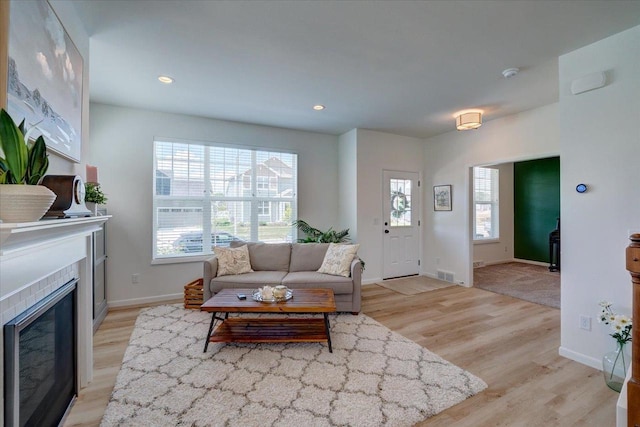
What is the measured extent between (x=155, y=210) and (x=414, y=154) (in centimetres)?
463

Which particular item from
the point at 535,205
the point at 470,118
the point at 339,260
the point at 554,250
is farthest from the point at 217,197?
the point at 535,205

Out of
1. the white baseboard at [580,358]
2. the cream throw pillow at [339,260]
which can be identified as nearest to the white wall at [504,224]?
the white baseboard at [580,358]

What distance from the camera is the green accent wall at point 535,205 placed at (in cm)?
609

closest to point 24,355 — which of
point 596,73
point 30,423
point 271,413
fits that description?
point 30,423

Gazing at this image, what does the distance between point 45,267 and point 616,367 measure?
3748 millimetres

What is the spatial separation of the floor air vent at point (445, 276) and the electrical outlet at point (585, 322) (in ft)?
8.13

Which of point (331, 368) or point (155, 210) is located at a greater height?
point (155, 210)

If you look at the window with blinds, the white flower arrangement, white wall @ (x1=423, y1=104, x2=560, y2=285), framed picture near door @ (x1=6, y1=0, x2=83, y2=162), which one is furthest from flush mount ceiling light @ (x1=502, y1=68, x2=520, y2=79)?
framed picture near door @ (x1=6, y1=0, x2=83, y2=162)

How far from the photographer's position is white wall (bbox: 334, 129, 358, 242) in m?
4.80

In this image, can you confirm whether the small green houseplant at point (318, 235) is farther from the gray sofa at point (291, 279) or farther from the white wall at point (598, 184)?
the white wall at point (598, 184)

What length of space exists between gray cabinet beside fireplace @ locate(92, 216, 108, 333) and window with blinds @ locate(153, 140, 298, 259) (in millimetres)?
612

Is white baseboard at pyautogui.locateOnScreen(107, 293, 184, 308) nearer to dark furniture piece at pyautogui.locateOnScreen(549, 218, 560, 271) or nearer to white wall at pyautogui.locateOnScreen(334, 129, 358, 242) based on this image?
white wall at pyautogui.locateOnScreen(334, 129, 358, 242)

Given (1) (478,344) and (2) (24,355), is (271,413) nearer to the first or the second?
(2) (24,355)

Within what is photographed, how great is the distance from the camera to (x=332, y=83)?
10.0 ft
